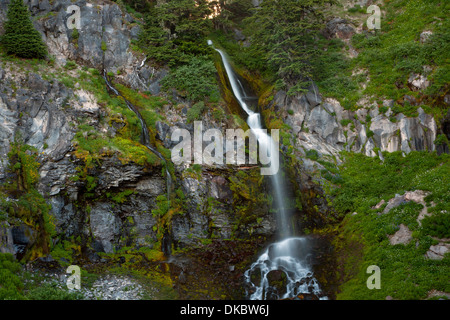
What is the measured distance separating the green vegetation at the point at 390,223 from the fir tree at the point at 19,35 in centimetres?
2215

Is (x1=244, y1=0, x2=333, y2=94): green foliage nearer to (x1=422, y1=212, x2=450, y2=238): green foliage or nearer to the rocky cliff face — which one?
the rocky cliff face

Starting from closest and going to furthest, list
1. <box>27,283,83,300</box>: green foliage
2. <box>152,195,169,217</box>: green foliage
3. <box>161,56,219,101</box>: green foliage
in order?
1. <box>27,283,83,300</box>: green foliage
2. <box>152,195,169,217</box>: green foliage
3. <box>161,56,219,101</box>: green foliage

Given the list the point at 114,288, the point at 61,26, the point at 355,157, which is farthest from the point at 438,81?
the point at 61,26

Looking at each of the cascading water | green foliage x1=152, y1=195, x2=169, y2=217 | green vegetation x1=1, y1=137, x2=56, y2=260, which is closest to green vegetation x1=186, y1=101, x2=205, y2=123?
the cascading water

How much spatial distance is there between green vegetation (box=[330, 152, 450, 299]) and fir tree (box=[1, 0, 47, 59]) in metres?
22.2

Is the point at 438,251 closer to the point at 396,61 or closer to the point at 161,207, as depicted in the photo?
the point at 161,207

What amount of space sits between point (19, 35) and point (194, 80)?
11.9 m

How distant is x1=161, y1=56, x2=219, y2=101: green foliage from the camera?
21453 millimetres

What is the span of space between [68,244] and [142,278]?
434 centimetres

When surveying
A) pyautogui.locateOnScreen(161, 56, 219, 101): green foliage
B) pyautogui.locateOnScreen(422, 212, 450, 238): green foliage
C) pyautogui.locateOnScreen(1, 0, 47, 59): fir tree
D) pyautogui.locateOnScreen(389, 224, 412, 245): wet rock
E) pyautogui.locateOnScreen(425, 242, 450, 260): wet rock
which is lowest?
pyautogui.locateOnScreen(425, 242, 450, 260): wet rock

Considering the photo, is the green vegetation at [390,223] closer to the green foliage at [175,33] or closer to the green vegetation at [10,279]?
the green vegetation at [10,279]

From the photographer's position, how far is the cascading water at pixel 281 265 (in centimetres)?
1282

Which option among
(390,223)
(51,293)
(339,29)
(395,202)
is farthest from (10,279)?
(339,29)

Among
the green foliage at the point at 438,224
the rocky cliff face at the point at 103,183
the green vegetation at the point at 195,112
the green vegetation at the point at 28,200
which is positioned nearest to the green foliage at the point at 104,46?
the rocky cliff face at the point at 103,183
